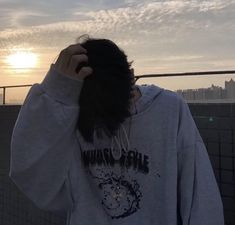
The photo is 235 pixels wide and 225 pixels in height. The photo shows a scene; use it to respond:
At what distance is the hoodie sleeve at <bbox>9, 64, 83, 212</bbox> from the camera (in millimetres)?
2221

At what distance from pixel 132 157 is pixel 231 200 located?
205 centimetres

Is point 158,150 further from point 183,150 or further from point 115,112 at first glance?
point 115,112

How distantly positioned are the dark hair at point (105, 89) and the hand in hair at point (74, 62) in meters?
0.03

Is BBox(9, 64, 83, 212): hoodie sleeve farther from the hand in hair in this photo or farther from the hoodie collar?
the hoodie collar

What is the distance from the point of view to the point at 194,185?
2.25 meters

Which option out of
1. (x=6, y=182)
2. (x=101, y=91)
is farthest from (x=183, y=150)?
(x=6, y=182)

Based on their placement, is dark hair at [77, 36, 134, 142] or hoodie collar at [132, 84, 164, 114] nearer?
dark hair at [77, 36, 134, 142]

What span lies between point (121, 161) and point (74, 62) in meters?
0.52

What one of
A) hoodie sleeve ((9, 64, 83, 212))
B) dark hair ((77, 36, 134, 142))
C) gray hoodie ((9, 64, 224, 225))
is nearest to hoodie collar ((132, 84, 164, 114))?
gray hoodie ((9, 64, 224, 225))

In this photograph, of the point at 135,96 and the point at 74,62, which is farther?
the point at 135,96

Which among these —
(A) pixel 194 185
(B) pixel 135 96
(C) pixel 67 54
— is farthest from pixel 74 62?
(A) pixel 194 185

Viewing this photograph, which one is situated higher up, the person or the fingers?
the fingers

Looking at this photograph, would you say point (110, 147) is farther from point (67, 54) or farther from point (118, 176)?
point (67, 54)

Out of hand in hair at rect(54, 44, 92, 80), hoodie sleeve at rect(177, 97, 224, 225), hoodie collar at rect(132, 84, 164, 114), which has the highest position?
hand in hair at rect(54, 44, 92, 80)
